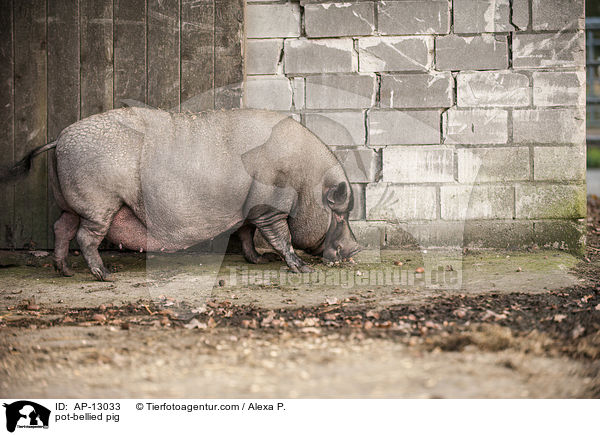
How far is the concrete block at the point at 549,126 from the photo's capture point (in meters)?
5.14

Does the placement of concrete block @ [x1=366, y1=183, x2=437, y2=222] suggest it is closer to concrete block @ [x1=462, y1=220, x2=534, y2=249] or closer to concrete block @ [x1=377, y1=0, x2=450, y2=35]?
concrete block @ [x1=462, y1=220, x2=534, y2=249]

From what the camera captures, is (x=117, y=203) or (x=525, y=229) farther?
(x=525, y=229)

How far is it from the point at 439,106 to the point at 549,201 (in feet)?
4.02

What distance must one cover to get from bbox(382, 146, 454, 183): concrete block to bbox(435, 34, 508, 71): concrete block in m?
0.71

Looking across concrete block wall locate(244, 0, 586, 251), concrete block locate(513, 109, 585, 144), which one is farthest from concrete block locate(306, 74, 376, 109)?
concrete block locate(513, 109, 585, 144)

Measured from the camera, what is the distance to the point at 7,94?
520cm

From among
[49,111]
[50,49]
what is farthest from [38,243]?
[50,49]

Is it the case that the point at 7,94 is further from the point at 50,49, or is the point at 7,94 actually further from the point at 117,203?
the point at 117,203

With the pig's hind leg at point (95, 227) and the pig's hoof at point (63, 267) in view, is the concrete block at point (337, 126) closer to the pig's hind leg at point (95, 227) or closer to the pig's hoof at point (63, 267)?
the pig's hind leg at point (95, 227)

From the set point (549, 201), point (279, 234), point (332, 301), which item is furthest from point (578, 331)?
point (549, 201)

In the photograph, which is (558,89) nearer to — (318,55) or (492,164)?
(492,164)

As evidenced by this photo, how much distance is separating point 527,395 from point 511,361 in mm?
318

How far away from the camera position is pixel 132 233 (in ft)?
15.0
